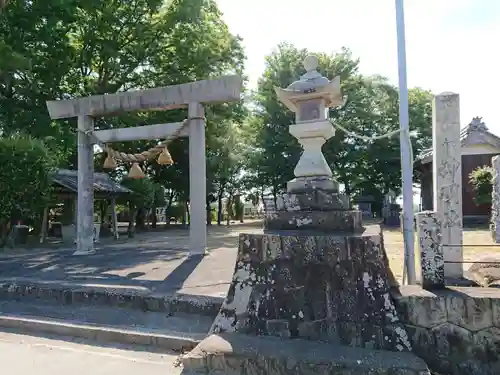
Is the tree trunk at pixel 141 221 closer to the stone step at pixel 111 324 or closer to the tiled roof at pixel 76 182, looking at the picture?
the tiled roof at pixel 76 182

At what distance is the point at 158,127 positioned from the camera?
991 cm

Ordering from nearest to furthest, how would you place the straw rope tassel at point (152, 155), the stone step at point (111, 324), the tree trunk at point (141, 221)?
the stone step at point (111, 324), the straw rope tassel at point (152, 155), the tree trunk at point (141, 221)

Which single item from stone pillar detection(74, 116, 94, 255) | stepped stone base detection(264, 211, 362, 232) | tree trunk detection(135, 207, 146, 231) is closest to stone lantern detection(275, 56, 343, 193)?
stepped stone base detection(264, 211, 362, 232)

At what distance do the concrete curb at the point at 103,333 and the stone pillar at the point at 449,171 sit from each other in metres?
3.83

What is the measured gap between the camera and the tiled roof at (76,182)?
14874 mm

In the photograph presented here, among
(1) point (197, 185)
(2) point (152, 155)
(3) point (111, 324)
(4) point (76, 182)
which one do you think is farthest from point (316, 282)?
(4) point (76, 182)

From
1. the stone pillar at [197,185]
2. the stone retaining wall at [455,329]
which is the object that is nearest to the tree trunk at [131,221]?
the stone pillar at [197,185]

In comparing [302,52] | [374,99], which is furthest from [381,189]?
[302,52]

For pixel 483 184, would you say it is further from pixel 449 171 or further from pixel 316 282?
pixel 316 282

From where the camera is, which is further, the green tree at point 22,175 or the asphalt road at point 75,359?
the green tree at point 22,175

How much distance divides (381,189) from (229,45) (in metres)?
16.5

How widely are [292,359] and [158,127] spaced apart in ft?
24.8

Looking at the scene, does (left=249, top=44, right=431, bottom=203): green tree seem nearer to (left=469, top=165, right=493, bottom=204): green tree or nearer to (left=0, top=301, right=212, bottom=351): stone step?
(left=469, top=165, right=493, bottom=204): green tree

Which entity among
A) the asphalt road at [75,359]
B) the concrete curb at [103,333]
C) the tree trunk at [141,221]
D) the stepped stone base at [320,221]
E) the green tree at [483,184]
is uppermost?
the green tree at [483,184]
